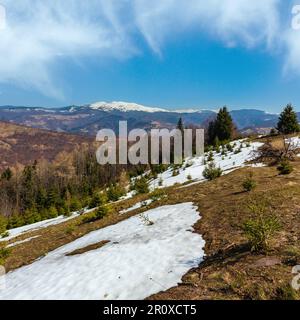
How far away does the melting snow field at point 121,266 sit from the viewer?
9.83 meters

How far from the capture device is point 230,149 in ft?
151

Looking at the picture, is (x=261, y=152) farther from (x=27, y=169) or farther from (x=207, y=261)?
(x=27, y=169)

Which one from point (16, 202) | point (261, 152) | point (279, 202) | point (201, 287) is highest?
point (261, 152)

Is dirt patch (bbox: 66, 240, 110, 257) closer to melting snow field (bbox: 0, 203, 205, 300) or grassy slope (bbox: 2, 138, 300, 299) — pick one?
melting snow field (bbox: 0, 203, 205, 300)

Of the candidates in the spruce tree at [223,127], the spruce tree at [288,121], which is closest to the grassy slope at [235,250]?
the spruce tree at [288,121]

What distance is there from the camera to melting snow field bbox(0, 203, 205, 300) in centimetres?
983

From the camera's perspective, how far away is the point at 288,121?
5147cm

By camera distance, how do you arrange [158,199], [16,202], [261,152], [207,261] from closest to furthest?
[207,261]
[158,199]
[261,152]
[16,202]

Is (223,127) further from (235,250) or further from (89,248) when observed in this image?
(235,250)

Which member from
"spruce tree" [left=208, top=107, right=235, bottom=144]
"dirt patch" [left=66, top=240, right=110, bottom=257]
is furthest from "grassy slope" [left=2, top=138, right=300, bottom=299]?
"spruce tree" [left=208, top=107, right=235, bottom=144]

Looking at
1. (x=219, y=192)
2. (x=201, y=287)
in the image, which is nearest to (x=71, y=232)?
(x=219, y=192)
